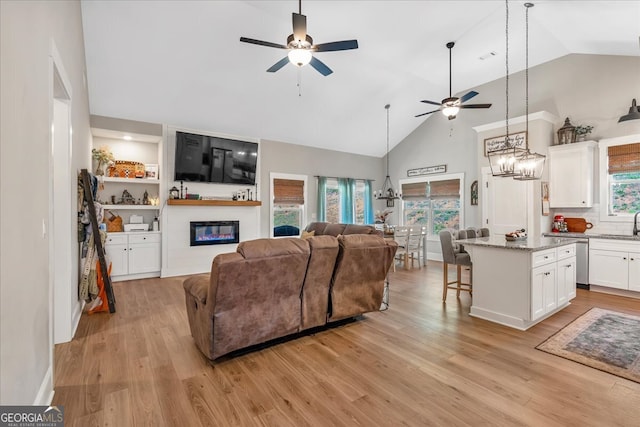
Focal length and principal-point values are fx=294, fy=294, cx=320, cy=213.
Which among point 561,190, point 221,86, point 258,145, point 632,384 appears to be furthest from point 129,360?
point 561,190

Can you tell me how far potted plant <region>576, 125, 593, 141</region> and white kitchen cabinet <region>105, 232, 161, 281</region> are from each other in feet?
26.8

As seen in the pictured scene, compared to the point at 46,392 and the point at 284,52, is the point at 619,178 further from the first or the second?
the point at 46,392

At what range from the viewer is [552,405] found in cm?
202

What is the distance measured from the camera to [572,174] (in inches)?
212

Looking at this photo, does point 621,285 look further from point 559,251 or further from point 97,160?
point 97,160

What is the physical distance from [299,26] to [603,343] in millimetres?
4401

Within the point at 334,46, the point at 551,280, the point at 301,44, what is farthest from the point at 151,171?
the point at 551,280

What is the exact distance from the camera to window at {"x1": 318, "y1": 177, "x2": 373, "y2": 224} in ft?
26.5

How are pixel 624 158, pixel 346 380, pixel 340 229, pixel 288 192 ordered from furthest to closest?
pixel 288 192
pixel 340 229
pixel 624 158
pixel 346 380

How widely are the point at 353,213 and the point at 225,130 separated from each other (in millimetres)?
4196

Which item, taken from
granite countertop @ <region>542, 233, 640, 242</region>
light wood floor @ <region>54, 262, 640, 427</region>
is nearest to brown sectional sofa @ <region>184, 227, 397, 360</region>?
light wood floor @ <region>54, 262, 640, 427</region>

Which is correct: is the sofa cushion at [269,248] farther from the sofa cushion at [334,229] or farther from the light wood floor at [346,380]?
the sofa cushion at [334,229]

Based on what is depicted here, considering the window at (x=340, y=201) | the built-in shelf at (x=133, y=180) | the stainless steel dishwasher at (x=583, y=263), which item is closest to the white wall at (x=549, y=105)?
the stainless steel dishwasher at (x=583, y=263)

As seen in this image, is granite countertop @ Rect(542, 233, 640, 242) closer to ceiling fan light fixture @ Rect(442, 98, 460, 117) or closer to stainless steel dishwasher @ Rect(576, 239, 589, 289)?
stainless steel dishwasher @ Rect(576, 239, 589, 289)
